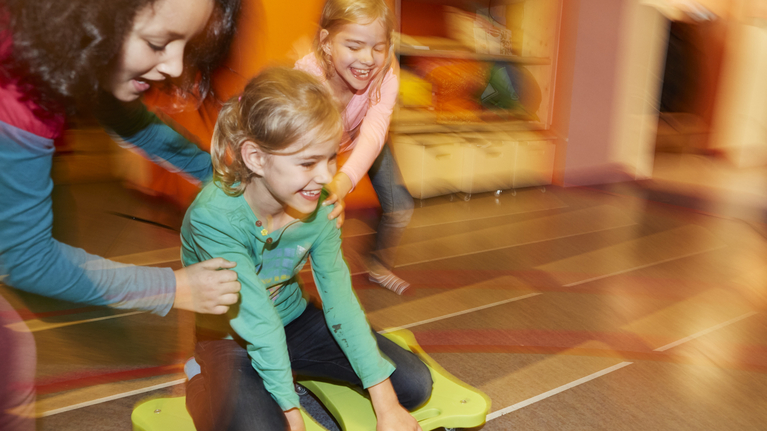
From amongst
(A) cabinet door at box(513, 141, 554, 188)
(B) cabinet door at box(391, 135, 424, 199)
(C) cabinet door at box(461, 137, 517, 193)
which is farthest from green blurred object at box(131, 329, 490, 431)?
(A) cabinet door at box(513, 141, 554, 188)

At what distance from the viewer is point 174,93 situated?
2.94 feet

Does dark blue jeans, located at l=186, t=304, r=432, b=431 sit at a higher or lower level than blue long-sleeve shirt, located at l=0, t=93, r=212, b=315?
lower

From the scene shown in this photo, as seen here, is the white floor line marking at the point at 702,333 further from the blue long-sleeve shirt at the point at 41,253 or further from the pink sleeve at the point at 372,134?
the blue long-sleeve shirt at the point at 41,253

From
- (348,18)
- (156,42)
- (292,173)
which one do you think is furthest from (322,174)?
(348,18)

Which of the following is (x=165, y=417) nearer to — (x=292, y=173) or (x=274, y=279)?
(x=274, y=279)

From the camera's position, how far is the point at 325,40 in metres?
1.30

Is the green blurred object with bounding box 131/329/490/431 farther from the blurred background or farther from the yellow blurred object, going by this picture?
the yellow blurred object

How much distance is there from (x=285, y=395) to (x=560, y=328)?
1034 millimetres

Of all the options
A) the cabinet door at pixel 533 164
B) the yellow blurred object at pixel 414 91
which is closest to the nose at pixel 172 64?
the yellow blurred object at pixel 414 91

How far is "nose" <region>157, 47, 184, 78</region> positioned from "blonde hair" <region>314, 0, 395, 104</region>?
629 mm

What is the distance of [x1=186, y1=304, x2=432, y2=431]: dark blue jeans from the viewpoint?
0.85m

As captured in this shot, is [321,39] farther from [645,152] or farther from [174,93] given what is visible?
[645,152]

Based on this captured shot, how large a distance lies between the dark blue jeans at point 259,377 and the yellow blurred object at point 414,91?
2156 mm

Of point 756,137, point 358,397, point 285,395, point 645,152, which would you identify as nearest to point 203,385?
point 285,395
